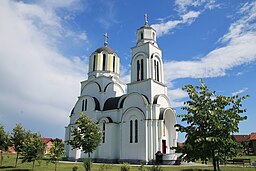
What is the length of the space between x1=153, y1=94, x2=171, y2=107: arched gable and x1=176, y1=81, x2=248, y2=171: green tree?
1664cm

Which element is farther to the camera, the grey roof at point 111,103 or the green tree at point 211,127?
the grey roof at point 111,103

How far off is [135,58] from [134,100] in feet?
23.1

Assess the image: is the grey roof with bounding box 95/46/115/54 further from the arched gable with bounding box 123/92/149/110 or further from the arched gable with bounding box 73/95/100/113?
the arched gable with bounding box 123/92/149/110

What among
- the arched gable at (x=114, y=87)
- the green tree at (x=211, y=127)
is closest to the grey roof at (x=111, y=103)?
the arched gable at (x=114, y=87)

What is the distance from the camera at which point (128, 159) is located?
1155 inches

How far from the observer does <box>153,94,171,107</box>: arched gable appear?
29.7 metres

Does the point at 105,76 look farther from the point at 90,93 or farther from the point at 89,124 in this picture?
the point at 89,124

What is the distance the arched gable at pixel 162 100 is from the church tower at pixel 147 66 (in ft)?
2.25

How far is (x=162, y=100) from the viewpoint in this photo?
31.0m

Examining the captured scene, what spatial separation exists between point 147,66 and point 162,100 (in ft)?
17.5

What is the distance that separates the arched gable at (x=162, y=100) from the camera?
2973cm

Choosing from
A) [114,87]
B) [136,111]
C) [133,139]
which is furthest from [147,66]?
[133,139]

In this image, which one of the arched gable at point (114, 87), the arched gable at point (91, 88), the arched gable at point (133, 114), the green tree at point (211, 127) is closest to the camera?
the green tree at point (211, 127)

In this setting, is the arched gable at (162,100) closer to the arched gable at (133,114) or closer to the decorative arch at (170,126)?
the decorative arch at (170,126)
